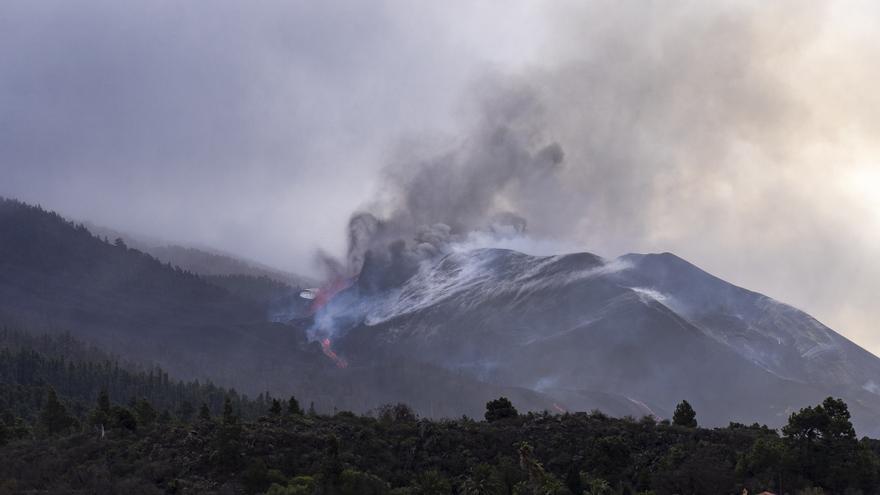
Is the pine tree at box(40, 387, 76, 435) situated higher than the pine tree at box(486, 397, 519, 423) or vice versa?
the pine tree at box(486, 397, 519, 423)

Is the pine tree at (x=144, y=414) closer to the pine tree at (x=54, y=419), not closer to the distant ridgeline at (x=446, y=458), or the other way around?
the pine tree at (x=54, y=419)

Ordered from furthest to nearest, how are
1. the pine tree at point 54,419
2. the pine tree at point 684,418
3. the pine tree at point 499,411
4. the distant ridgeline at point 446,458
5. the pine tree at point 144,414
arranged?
the pine tree at point 54,419 < the pine tree at point 144,414 < the pine tree at point 499,411 < the pine tree at point 684,418 < the distant ridgeline at point 446,458

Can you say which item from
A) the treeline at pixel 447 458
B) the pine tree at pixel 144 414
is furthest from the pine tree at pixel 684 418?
the pine tree at pixel 144 414

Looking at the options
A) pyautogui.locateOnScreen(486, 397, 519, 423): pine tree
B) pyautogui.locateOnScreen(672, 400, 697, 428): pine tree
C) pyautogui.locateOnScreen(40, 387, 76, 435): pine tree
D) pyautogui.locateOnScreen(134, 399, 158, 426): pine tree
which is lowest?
pyautogui.locateOnScreen(40, 387, 76, 435): pine tree

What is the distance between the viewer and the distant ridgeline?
344 feet

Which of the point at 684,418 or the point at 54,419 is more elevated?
the point at 684,418

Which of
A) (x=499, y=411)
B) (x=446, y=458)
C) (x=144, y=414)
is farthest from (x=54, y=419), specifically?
(x=446, y=458)

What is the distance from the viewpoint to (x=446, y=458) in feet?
397

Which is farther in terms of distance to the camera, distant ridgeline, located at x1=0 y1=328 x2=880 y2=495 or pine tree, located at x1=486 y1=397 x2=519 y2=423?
pine tree, located at x1=486 y1=397 x2=519 y2=423

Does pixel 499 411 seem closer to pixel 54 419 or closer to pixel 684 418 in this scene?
pixel 684 418

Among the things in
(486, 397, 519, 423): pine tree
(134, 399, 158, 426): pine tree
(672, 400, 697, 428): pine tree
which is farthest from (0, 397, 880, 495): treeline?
(134, 399, 158, 426): pine tree

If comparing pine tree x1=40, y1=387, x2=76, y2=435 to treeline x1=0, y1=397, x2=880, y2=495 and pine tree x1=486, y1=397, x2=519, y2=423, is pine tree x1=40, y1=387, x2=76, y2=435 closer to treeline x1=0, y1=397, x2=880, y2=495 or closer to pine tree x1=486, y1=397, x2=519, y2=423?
treeline x1=0, y1=397, x2=880, y2=495

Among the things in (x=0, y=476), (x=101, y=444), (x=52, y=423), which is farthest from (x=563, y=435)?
(x=52, y=423)

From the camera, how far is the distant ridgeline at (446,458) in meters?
105
